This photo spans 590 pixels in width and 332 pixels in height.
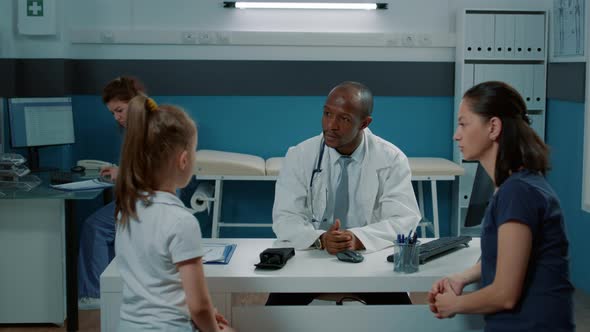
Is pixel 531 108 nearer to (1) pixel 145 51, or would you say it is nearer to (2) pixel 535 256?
(1) pixel 145 51

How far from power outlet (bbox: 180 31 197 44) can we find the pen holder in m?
3.15

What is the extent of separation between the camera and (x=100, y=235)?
4.04 meters

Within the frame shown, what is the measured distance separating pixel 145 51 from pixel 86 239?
157cm

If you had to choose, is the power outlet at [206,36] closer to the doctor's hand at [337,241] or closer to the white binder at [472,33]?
the white binder at [472,33]

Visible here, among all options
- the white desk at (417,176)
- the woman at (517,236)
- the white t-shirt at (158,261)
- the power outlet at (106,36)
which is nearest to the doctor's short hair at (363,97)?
the woman at (517,236)

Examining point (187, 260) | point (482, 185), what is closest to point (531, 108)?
point (482, 185)

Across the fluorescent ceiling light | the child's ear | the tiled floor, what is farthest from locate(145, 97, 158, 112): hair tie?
the fluorescent ceiling light

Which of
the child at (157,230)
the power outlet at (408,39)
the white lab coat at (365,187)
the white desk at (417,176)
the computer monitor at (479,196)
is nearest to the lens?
the child at (157,230)

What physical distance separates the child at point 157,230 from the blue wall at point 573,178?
3.00 m

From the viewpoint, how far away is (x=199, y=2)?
516 centimetres

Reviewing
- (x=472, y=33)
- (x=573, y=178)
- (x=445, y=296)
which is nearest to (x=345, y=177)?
(x=445, y=296)

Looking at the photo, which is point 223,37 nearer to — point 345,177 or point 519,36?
→ point 519,36

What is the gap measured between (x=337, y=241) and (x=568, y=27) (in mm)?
2702

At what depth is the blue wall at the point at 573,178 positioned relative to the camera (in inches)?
173
